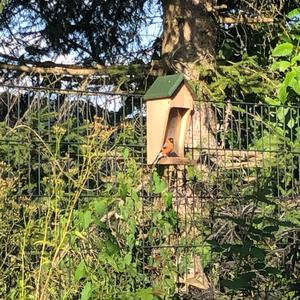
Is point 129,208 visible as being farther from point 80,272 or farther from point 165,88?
point 165,88

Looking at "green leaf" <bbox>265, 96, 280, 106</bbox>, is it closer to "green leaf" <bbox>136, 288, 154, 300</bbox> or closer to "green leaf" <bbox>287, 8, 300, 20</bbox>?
"green leaf" <bbox>287, 8, 300, 20</bbox>

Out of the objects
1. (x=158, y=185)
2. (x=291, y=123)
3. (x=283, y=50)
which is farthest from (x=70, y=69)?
(x=158, y=185)

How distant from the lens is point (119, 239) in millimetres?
4887

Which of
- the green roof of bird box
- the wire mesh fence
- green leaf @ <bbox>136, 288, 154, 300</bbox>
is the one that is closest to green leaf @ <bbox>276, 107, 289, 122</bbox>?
the wire mesh fence

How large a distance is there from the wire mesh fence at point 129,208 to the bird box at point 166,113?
134 mm

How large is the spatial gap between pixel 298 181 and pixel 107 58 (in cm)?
372

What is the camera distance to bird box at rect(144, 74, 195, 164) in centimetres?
570

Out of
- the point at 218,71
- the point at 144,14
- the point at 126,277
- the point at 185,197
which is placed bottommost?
the point at 126,277

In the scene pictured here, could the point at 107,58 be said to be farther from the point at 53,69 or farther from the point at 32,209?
the point at 32,209

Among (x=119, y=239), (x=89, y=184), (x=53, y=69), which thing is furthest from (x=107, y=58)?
(x=119, y=239)

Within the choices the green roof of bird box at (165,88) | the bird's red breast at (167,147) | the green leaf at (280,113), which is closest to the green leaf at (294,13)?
the green leaf at (280,113)

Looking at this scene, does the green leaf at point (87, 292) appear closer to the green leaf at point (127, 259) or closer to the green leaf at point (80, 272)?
the green leaf at point (80, 272)

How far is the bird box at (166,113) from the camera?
5.70m

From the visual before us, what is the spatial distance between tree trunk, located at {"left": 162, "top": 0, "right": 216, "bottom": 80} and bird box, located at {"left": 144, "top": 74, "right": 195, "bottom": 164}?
235cm
